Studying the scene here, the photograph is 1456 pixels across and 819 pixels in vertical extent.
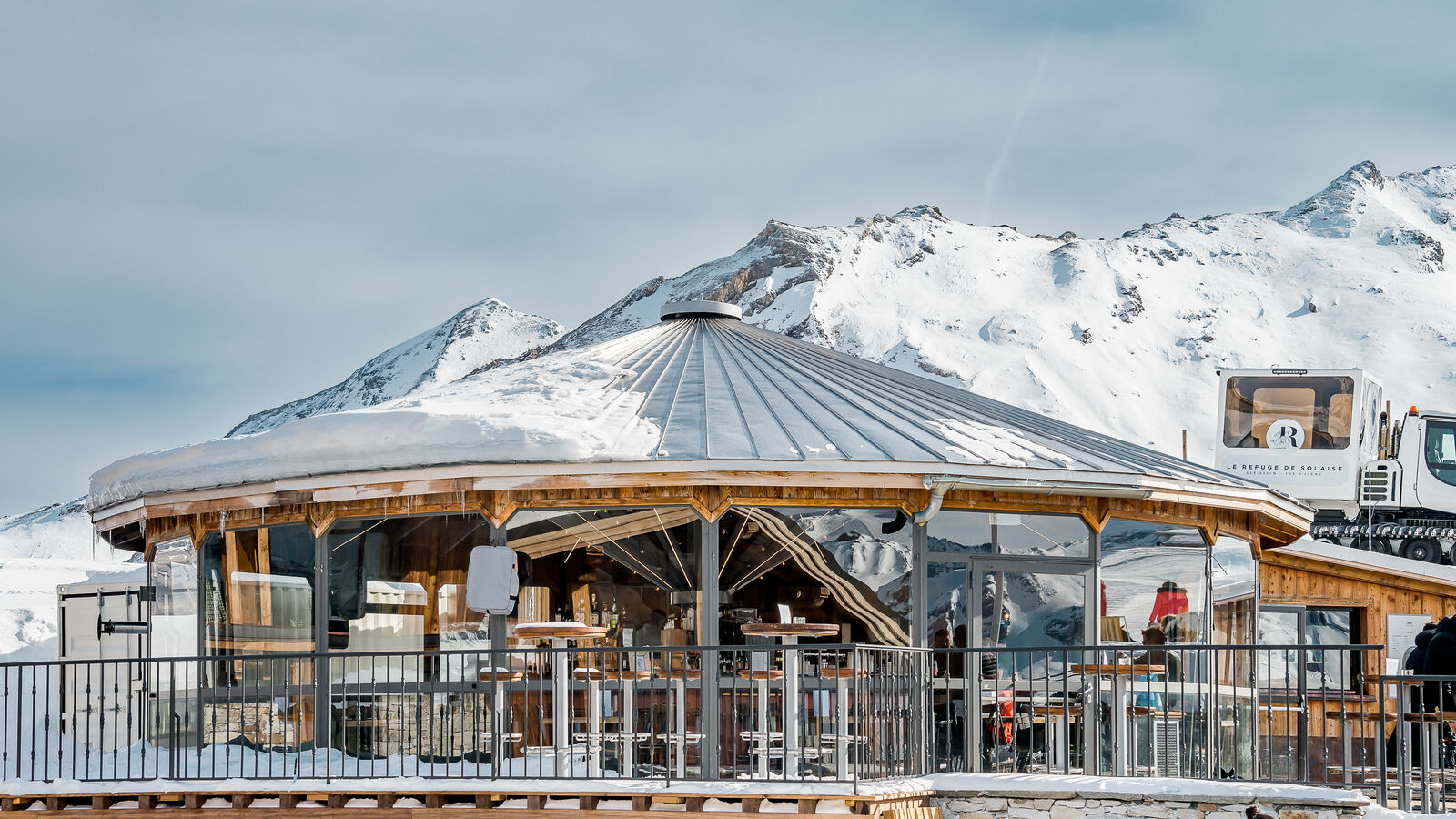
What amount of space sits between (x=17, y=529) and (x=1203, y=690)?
272ft

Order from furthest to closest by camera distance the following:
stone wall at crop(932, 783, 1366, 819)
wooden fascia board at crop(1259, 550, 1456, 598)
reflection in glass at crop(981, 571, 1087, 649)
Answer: wooden fascia board at crop(1259, 550, 1456, 598)
reflection in glass at crop(981, 571, 1087, 649)
stone wall at crop(932, 783, 1366, 819)

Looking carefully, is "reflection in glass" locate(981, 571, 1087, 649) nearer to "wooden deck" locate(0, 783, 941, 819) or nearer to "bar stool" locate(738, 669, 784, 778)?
"bar stool" locate(738, 669, 784, 778)

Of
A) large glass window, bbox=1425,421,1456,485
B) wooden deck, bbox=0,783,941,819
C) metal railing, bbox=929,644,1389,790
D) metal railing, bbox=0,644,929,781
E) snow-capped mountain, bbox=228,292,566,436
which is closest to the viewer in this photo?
wooden deck, bbox=0,783,941,819

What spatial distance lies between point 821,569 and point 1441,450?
1843 cm

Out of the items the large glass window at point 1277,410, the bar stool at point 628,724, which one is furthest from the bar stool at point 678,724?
the large glass window at point 1277,410

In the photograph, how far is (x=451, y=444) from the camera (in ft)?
38.0

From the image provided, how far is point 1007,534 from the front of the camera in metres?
12.3

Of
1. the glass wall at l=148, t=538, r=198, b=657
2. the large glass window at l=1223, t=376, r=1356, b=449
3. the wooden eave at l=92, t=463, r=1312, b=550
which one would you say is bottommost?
the glass wall at l=148, t=538, r=198, b=657

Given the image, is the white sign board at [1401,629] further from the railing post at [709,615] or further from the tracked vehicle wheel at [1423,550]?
the tracked vehicle wheel at [1423,550]

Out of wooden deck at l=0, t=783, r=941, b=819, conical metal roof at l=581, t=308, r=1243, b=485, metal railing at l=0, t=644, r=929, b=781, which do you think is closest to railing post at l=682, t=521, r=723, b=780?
metal railing at l=0, t=644, r=929, b=781

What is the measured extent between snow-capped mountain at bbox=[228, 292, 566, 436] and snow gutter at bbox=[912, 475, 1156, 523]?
426ft

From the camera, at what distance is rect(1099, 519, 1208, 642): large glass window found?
1259 cm

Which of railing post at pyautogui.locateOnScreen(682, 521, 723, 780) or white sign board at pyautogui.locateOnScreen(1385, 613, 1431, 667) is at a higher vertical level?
railing post at pyautogui.locateOnScreen(682, 521, 723, 780)

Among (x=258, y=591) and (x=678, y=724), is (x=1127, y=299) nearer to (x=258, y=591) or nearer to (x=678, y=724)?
(x=258, y=591)
